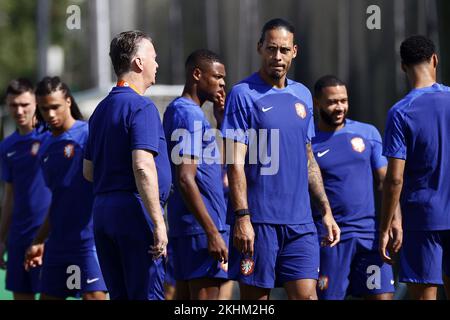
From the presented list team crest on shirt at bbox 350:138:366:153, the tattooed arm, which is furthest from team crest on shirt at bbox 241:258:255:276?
team crest on shirt at bbox 350:138:366:153

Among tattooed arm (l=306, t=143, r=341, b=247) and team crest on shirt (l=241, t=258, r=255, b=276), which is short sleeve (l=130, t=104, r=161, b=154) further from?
tattooed arm (l=306, t=143, r=341, b=247)

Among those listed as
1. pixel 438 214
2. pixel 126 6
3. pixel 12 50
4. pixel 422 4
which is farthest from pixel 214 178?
pixel 12 50

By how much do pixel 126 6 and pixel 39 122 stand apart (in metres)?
8.28

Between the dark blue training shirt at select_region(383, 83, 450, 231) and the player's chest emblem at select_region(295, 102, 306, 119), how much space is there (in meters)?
0.65

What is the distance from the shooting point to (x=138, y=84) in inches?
263

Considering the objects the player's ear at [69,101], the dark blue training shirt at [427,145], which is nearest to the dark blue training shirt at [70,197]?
the player's ear at [69,101]

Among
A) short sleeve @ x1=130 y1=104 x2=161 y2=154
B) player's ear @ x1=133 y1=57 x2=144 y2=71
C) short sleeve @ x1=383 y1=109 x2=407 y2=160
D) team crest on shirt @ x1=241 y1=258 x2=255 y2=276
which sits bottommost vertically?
team crest on shirt @ x1=241 y1=258 x2=255 y2=276

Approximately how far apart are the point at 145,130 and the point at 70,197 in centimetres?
247

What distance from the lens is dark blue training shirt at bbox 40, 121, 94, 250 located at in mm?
8742

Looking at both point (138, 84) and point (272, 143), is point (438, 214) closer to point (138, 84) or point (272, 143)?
point (272, 143)

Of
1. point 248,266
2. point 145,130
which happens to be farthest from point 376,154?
point 145,130

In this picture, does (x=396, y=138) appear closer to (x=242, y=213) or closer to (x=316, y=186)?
(x=316, y=186)

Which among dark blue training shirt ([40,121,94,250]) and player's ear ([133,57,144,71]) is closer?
player's ear ([133,57,144,71])

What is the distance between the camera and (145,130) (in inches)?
253
